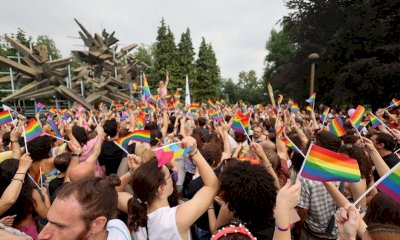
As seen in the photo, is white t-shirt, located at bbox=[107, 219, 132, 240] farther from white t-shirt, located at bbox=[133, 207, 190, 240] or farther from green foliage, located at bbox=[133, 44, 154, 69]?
green foliage, located at bbox=[133, 44, 154, 69]

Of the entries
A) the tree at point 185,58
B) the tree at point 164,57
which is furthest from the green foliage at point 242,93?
the tree at point 164,57

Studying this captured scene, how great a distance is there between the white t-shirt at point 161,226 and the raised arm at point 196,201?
4cm

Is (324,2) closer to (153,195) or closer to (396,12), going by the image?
(396,12)

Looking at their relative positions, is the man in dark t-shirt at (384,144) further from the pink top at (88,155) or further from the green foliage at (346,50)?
the green foliage at (346,50)

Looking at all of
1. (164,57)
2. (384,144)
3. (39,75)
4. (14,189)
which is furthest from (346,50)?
(164,57)

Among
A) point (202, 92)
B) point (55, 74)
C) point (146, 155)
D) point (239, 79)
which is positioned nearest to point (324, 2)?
point (55, 74)

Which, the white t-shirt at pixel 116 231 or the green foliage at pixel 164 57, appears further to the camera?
the green foliage at pixel 164 57

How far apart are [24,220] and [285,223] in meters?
2.33

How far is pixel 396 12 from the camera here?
1789 centimetres

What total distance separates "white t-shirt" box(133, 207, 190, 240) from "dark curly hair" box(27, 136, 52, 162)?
2206mm

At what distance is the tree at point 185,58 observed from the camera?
4944 cm

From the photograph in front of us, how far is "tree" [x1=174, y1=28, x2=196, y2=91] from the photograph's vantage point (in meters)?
49.4

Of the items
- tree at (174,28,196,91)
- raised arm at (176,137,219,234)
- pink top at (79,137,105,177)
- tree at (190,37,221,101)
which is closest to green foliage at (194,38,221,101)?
tree at (190,37,221,101)

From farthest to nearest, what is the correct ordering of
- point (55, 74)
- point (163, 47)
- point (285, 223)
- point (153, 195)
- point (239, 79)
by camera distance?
point (239, 79)
point (163, 47)
point (55, 74)
point (153, 195)
point (285, 223)
